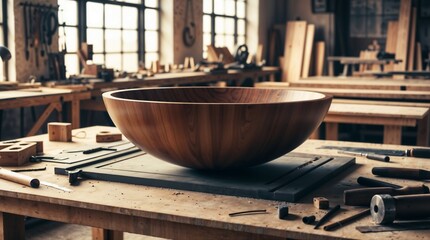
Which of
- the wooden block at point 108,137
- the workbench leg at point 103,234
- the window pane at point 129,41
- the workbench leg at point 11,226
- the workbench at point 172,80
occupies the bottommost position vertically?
the workbench leg at point 103,234

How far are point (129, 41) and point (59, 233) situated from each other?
13.0 ft

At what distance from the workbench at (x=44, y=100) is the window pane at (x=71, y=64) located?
112 cm

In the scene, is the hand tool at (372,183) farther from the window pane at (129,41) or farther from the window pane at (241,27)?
the window pane at (241,27)

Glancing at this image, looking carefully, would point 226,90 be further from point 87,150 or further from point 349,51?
point 349,51

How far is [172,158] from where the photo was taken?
5.66ft

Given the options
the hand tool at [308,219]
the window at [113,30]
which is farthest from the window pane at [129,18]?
the hand tool at [308,219]

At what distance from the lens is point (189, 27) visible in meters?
8.38

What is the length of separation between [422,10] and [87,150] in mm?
9574

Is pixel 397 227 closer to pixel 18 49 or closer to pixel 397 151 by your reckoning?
pixel 397 151

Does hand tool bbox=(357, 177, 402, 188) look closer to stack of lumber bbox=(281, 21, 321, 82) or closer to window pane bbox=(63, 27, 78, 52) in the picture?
window pane bbox=(63, 27, 78, 52)

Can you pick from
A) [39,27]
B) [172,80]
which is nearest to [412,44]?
[172,80]

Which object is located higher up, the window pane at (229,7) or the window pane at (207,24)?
the window pane at (229,7)

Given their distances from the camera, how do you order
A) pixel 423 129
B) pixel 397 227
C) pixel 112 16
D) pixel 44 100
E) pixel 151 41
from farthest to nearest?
pixel 151 41 → pixel 112 16 → pixel 44 100 → pixel 423 129 → pixel 397 227

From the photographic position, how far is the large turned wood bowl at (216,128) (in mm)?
1593
